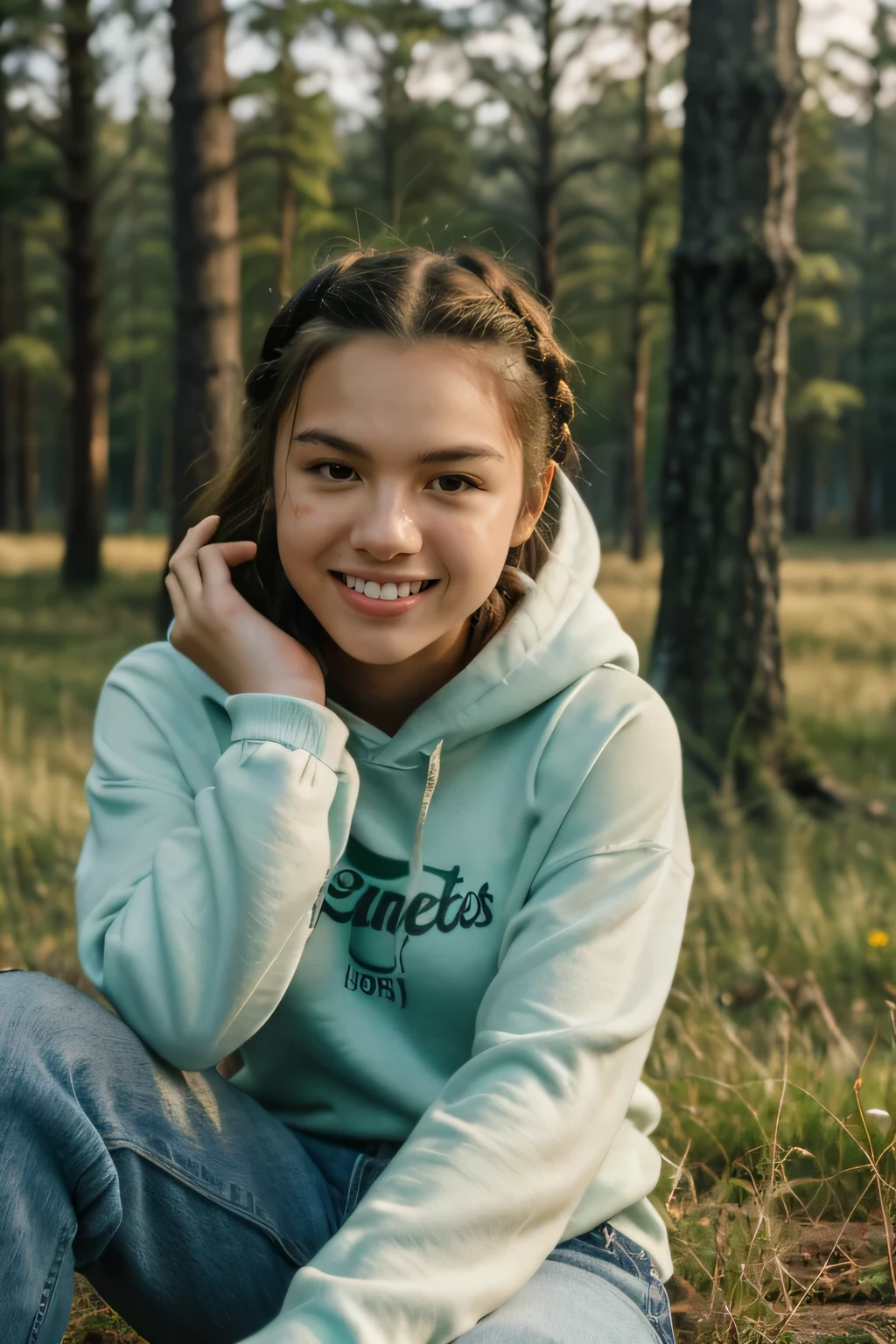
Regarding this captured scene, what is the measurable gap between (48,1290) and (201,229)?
7.40 m

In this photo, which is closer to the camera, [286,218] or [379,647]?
[379,647]

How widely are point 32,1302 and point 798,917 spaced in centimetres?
288

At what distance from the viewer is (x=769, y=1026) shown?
3.57 m

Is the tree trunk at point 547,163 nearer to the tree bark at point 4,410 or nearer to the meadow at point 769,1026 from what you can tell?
the tree bark at point 4,410

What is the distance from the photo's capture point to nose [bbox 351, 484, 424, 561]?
1.85 metres

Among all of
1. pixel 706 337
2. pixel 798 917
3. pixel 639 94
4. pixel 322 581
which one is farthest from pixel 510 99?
pixel 322 581

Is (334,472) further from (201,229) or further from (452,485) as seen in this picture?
(201,229)

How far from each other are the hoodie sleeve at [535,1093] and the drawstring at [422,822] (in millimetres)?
186

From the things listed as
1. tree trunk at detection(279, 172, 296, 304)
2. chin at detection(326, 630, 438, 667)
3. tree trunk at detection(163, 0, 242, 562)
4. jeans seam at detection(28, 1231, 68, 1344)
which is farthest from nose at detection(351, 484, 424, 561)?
tree trunk at detection(279, 172, 296, 304)

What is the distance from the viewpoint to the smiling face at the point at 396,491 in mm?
1871

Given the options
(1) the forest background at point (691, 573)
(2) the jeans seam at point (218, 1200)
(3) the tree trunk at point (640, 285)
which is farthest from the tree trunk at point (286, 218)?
(2) the jeans seam at point (218, 1200)

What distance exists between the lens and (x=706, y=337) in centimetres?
549

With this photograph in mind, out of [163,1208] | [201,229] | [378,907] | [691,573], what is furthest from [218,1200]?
[201,229]

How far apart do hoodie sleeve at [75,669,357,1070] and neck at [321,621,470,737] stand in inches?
8.2
